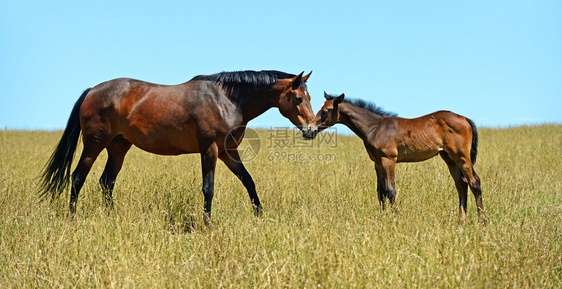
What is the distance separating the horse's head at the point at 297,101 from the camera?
5.57 m

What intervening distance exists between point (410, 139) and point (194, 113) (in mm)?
3022

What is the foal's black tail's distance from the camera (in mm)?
6371

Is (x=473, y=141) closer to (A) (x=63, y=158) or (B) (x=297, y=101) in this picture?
(B) (x=297, y=101)

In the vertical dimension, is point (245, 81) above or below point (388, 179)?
above

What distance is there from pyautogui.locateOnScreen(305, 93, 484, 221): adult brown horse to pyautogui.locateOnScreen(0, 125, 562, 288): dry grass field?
19.1 inches

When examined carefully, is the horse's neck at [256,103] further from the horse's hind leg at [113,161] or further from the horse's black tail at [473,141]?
the horse's black tail at [473,141]

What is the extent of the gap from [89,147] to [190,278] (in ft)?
11.3

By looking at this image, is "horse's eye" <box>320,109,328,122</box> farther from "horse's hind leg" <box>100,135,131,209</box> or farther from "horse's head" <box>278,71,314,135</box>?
"horse's hind leg" <box>100,135,131,209</box>

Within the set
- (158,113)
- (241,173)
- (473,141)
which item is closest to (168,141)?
(158,113)

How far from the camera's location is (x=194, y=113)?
5609 mm

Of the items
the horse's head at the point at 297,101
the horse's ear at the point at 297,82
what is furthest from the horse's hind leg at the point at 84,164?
the horse's ear at the point at 297,82

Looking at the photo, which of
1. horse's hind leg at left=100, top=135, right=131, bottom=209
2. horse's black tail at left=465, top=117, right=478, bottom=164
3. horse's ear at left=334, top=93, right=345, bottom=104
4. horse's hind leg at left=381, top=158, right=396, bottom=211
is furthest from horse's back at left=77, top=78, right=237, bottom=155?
horse's black tail at left=465, top=117, right=478, bottom=164

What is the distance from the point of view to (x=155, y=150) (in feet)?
19.5

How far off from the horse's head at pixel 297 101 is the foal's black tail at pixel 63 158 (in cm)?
330
